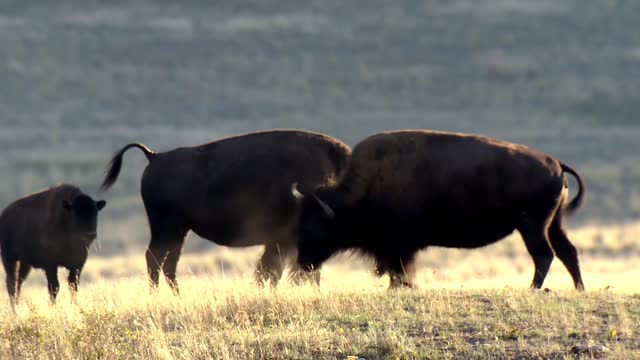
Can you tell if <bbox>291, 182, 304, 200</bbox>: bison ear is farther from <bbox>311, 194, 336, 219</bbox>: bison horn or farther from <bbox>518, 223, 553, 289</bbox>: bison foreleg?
<bbox>518, 223, 553, 289</bbox>: bison foreleg

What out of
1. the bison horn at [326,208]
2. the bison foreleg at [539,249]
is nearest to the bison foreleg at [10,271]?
the bison horn at [326,208]

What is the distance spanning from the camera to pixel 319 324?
11242 mm

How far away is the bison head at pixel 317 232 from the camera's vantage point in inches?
577

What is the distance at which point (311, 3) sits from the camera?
111 meters

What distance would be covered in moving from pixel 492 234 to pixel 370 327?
12.7ft

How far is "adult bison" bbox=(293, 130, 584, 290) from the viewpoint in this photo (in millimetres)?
14078

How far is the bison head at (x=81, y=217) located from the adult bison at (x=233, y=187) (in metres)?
1.56

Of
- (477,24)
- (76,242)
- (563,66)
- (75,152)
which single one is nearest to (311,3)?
(477,24)

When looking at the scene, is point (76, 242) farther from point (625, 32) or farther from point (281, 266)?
point (625, 32)

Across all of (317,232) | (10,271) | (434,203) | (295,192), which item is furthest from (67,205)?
(434,203)

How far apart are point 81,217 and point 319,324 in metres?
6.65

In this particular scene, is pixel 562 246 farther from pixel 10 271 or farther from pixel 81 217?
A: pixel 10 271

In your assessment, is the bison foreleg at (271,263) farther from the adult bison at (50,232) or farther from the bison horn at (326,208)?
the adult bison at (50,232)

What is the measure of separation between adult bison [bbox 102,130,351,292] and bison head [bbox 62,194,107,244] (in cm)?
156
